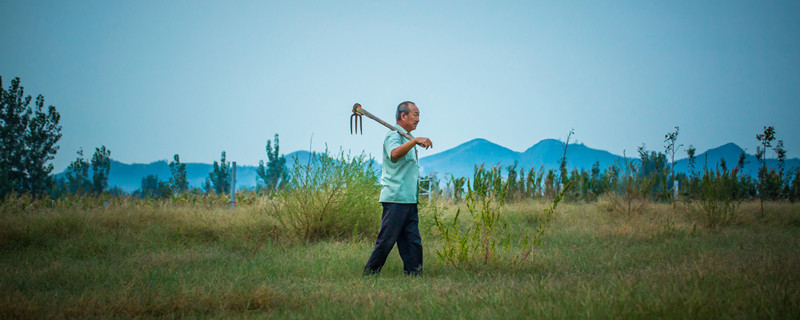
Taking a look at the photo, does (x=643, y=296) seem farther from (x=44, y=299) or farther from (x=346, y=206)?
(x=346, y=206)

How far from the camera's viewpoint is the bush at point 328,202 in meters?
7.58

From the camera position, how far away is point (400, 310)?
3.26 m

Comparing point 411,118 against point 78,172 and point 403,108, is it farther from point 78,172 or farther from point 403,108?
point 78,172

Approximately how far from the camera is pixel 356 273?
4953 millimetres

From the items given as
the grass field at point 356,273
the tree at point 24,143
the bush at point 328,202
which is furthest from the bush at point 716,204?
the tree at point 24,143

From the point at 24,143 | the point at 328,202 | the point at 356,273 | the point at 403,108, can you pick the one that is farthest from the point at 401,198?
the point at 24,143

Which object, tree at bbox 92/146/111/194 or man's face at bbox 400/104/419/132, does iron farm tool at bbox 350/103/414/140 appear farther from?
tree at bbox 92/146/111/194

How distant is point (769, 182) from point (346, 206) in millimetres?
17286

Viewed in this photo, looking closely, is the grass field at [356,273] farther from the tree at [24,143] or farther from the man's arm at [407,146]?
the tree at [24,143]

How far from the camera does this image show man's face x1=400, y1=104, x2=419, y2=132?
475 centimetres

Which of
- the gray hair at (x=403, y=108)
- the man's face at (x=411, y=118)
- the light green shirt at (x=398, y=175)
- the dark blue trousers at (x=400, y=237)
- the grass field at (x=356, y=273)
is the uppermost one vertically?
the gray hair at (x=403, y=108)

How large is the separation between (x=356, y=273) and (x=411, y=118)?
1.72 m

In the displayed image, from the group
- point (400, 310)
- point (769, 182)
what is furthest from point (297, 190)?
point (769, 182)

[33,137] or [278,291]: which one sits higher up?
[33,137]
